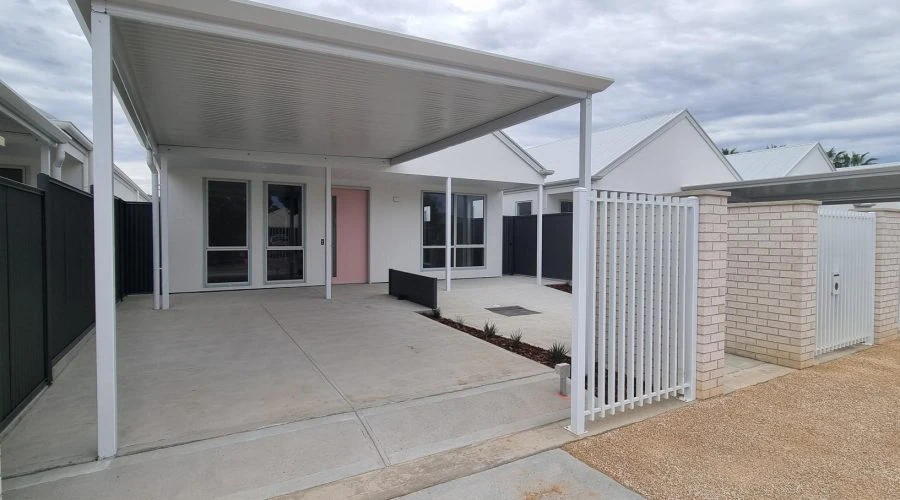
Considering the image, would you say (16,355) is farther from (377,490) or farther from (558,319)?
(558,319)

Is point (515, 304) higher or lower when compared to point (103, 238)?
lower

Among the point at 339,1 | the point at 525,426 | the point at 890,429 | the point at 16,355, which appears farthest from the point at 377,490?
the point at 339,1

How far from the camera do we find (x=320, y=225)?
11.2 m

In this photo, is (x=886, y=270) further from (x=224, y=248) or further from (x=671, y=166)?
(x=224, y=248)

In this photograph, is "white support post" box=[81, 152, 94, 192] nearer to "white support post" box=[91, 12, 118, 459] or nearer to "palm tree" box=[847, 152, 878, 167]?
"white support post" box=[91, 12, 118, 459]

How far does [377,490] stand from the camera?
2.68 meters

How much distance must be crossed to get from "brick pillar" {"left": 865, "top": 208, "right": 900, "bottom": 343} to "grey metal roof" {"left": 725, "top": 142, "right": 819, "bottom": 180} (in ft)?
51.5

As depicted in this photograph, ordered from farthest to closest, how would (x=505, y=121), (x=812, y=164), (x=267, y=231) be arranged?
(x=812, y=164) < (x=267, y=231) < (x=505, y=121)

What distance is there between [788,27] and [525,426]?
31.2 ft

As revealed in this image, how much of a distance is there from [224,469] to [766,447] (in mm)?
3684

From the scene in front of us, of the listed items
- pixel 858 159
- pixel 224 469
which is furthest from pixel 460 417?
pixel 858 159

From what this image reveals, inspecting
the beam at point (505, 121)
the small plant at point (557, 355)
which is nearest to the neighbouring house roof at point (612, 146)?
the beam at point (505, 121)

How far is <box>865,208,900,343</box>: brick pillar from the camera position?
631 centimetres

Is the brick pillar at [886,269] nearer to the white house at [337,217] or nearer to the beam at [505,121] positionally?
the beam at [505,121]
